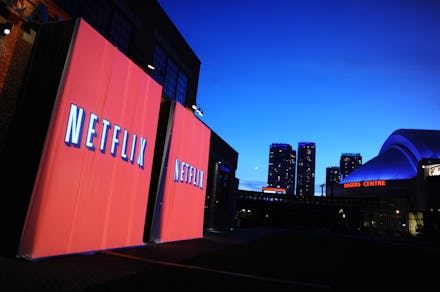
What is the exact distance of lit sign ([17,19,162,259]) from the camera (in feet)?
21.9

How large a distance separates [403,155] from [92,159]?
8502cm

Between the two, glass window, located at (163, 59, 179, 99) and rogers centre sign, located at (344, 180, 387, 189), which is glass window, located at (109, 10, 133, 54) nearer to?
glass window, located at (163, 59, 179, 99)

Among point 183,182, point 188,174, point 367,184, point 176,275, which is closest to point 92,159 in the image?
point 176,275

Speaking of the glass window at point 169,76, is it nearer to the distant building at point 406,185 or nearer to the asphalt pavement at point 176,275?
the asphalt pavement at point 176,275

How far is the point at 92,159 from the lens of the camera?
7.91 meters

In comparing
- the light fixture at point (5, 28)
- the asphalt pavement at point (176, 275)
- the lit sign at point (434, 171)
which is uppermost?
the lit sign at point (434, 171)

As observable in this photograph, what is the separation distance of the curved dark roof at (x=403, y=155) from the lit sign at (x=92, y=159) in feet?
220

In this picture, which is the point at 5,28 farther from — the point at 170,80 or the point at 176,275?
the point at 170,80

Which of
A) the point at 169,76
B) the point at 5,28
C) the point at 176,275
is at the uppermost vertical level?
the point at 169,76

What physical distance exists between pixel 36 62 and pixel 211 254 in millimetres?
7586

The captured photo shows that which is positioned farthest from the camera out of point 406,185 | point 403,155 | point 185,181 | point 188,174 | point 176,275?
point 403,155

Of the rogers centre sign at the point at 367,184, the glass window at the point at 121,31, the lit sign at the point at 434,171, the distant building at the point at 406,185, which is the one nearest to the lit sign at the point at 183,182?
the glass window at the point at 121,31

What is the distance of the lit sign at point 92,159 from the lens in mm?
6688

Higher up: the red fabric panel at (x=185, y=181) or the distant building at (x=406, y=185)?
the distant building at (x=406, y=185)
